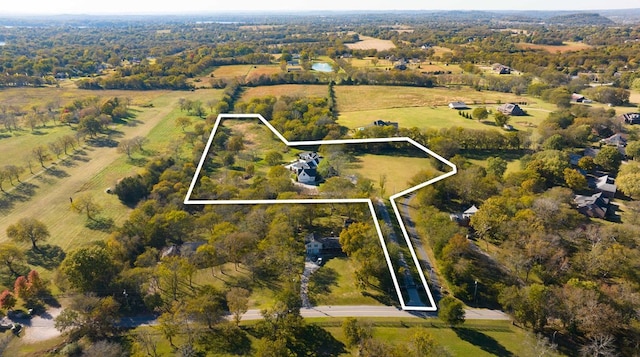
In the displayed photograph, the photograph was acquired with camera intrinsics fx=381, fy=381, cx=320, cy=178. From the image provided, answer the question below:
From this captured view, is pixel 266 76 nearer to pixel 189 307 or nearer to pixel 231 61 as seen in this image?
pixel 231 61

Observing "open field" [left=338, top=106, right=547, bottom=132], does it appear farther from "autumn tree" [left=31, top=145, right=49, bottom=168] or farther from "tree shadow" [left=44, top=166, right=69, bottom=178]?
"autumn tree" [left=31, top=145, right=49, bottom=168]

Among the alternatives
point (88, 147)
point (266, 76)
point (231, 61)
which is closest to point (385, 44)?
point (231, 61)

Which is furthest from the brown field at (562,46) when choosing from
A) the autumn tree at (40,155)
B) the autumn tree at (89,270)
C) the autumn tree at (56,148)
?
the autumn tree at (89,270)

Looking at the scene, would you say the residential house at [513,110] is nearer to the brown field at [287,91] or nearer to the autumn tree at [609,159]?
the autumn tree at [609,159]

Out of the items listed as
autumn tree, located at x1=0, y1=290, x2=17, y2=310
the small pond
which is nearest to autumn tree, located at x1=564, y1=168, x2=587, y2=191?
autumn tree, located at x1=0, y1=290, x2=17, y2=310

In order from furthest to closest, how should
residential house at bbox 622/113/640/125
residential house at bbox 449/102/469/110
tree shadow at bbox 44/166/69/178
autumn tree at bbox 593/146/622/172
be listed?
residential house at bbox 449/102/469/110, residential house at bbox 622/113/640/125, tree shadow at bbox 44/166/69/178, autumn tree at bbox 593/146/622/172

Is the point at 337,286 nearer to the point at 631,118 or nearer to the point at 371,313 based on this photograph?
the point at 371,313
